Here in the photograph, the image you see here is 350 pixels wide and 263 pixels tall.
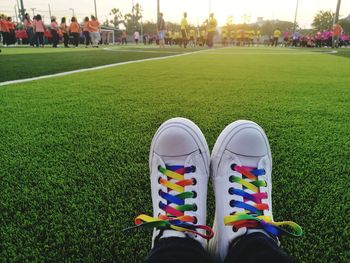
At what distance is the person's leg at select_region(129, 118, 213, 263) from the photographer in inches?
33.8

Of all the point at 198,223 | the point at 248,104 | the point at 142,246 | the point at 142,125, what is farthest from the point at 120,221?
the point at 248,104

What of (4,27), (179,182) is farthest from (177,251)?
(4,27)

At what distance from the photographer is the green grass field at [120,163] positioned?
0.94m

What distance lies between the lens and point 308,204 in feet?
3.62

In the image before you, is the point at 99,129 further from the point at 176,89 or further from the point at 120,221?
the point at 176,89

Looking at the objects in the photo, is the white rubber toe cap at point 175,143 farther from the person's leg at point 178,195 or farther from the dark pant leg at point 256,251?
the dark pant leg at point 256,251

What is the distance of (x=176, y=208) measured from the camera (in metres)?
1.05

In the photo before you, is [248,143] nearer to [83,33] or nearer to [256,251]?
[256,251]

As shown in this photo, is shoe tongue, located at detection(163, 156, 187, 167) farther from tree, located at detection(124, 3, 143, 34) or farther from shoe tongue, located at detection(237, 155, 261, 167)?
tree, located at detection(124, 3, 143, 34)

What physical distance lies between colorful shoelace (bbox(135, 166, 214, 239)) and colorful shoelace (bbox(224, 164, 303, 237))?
0.35 feet

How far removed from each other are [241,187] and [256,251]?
0.32 m

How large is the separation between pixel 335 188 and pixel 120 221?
84 cm

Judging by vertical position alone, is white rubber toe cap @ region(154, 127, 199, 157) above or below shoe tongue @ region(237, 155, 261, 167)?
above

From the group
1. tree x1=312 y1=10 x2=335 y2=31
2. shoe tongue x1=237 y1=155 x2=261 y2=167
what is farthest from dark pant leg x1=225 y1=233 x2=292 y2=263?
tree x1=312 y1=10 x2=335 y2=31
